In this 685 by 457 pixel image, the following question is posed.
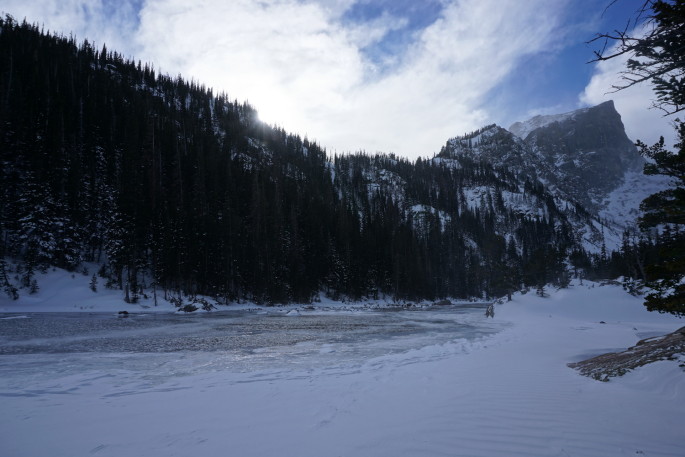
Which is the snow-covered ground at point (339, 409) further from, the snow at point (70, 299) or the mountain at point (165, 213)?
the mountain at point (165, 213)

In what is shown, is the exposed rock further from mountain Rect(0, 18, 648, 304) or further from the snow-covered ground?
mountain Rect(0, 18, 648, 304)

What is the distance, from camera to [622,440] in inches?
163

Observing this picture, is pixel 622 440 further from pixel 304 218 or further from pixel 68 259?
pixel 304 218

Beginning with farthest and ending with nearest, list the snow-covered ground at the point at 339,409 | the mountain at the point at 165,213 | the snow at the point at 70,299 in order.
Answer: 1. the mountain at the point at 165,213
2. the snow at the point at 70,299
3. the snow-covered ground at the point at 339,409

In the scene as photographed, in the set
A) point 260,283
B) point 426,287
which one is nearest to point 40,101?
point 260,283

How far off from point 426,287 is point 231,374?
87.0 metres

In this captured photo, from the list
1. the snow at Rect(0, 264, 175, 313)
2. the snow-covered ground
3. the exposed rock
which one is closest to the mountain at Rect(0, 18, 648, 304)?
the snow at Rect(0, 264, 175, 313)

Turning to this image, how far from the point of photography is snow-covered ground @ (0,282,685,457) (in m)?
4.12

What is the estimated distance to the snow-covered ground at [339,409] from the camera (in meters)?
4.12

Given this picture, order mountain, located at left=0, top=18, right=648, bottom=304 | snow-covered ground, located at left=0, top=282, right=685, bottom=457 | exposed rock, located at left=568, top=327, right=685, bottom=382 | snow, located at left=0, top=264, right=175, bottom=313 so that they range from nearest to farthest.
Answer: snow-covered ground, located at left=0, top=282, right=685, bottom=457
exposed rock, located at left=568, top=327, right=685, bottom=382
snow, located at left=0, top=264, right=175, bottom=313
mountain, located at left=0, top=18, right=648, bottom=304

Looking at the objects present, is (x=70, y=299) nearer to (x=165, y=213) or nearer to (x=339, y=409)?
(x=165, y=213)

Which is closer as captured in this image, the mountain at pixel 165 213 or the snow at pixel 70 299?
the snow at pixel 70 299

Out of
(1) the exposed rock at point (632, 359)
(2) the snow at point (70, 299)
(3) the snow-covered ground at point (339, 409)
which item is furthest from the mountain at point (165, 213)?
(1) the exposed rock at point (632, 359)

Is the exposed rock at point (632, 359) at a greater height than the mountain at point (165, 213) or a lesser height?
lesser
